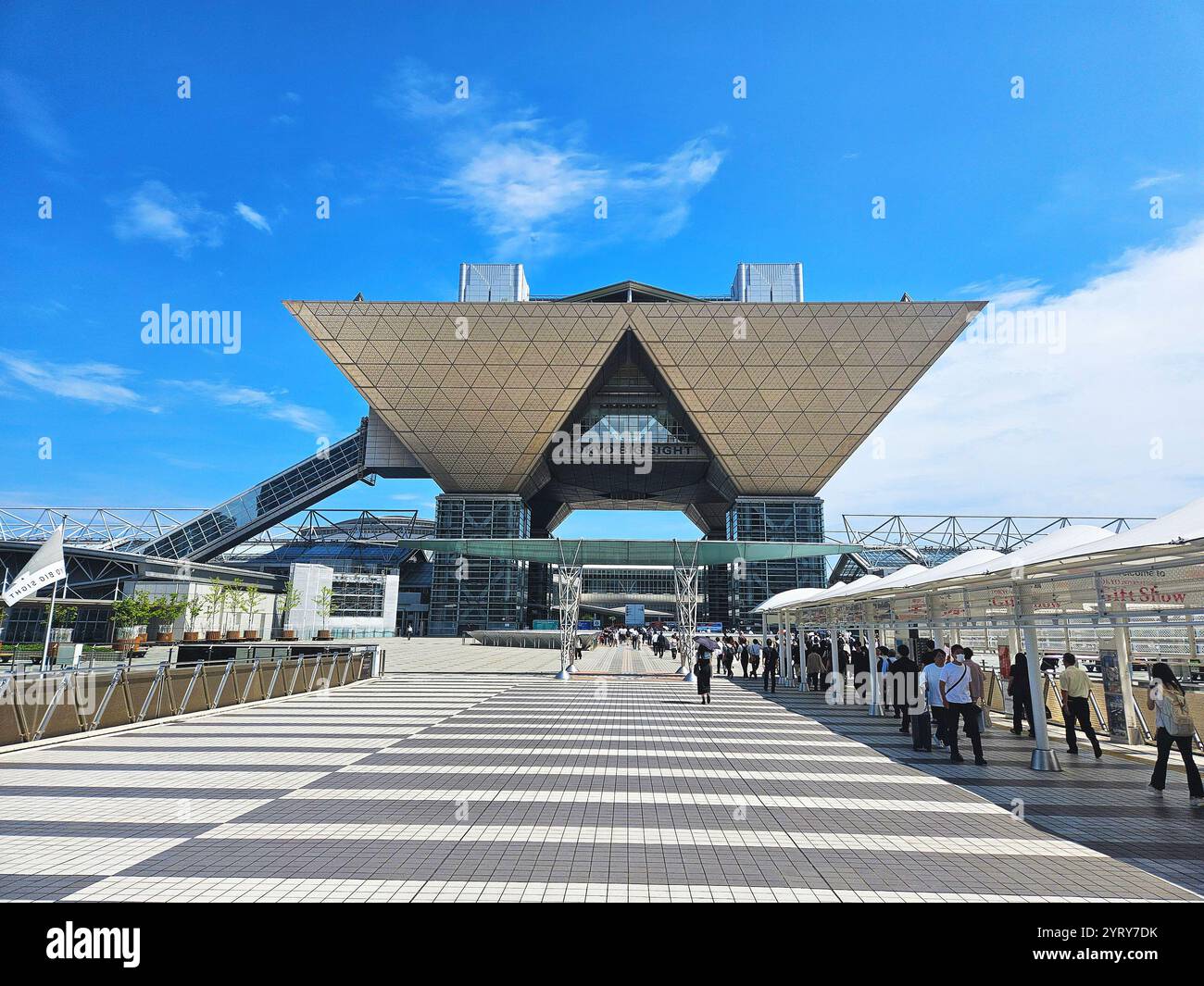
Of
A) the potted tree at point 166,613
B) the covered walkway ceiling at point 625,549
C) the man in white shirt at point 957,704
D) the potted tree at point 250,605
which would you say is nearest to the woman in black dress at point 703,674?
the man in white shirt at point 957,704

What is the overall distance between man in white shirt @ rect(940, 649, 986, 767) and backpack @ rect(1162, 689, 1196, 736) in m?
2.58

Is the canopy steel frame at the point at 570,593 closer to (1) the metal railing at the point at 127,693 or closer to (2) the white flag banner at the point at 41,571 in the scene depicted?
(1) the metal railing at the point at 127,693

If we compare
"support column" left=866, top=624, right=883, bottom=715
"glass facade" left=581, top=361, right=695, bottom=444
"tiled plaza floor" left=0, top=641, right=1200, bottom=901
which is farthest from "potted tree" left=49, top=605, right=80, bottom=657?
"glass facade" left=581, top=361, right=695, bottom=444

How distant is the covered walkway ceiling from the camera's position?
28641 millimetres

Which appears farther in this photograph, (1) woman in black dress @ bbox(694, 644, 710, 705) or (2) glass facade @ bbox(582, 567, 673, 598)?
(2) glass facade @ bbox(582, 567, 673, 598)

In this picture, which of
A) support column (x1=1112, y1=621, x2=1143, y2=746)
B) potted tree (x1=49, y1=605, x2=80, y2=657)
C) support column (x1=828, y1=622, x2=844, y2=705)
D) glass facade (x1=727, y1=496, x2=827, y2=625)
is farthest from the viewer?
glass facade (x1=727, y1=496, x2=827, y2=625)

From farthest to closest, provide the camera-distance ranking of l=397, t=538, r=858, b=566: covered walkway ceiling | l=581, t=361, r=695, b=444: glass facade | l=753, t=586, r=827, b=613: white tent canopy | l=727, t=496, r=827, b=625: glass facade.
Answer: l=581, t=361, r=695, b=444: glass facade < l=727, t=496, r=827, b=625: glass facade < l=397, t=538, r=858, b=566: covered walkway ceiling < l=753, t=586, r=827, b=613: white tent canopy

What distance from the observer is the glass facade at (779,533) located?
56.2 metres

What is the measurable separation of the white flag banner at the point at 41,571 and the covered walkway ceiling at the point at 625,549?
15922mm

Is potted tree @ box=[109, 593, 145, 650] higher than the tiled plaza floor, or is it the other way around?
potted tree @ box=[109, 593, 145, 650]

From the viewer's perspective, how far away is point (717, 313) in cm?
4953

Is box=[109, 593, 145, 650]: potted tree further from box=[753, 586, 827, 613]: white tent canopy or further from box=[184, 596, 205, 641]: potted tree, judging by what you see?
box=[753, 586, 827, 613]: white tent canopy
